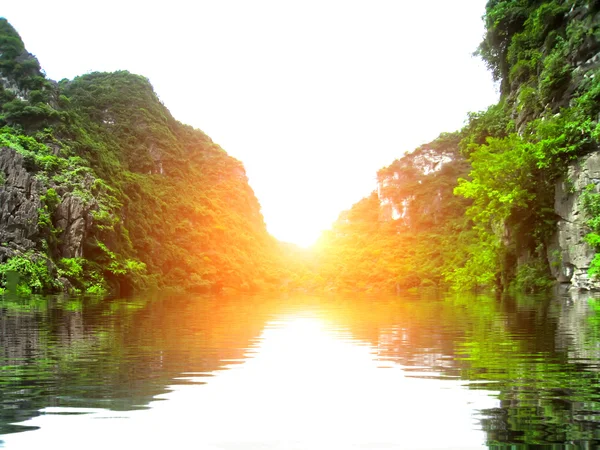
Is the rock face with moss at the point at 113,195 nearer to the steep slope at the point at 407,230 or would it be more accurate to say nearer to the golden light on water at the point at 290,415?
the steep slope at the point at 407,230

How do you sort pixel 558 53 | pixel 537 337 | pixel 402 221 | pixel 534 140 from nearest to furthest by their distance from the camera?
pixel 537 337
pixel 558 53
pixel 534 140
pixel 402 221

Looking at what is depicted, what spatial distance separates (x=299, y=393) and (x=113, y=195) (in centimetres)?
6338

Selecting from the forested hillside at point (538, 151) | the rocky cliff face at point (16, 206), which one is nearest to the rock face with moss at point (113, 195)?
the rocky cliff face at point (16, 206)

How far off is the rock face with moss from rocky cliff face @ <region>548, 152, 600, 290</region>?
3550 cm

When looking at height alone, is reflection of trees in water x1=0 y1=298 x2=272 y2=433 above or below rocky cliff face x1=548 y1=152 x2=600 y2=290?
below

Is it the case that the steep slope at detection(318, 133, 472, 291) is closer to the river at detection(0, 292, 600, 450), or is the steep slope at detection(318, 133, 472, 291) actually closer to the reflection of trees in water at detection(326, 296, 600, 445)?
the reflection of trees in water at detection(326, 296, 600, 445)

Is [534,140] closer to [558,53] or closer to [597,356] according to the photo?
[558,53]

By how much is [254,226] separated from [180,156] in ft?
100

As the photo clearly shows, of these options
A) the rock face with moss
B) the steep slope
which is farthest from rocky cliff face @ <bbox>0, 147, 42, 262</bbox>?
the steep slope

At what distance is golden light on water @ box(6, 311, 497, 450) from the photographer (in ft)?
9.19

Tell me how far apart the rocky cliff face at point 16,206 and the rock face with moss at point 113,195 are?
9 centimetres

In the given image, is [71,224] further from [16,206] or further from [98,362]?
[98,362]

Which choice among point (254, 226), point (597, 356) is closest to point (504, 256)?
point (597, 356)

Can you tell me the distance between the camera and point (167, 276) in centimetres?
7731
